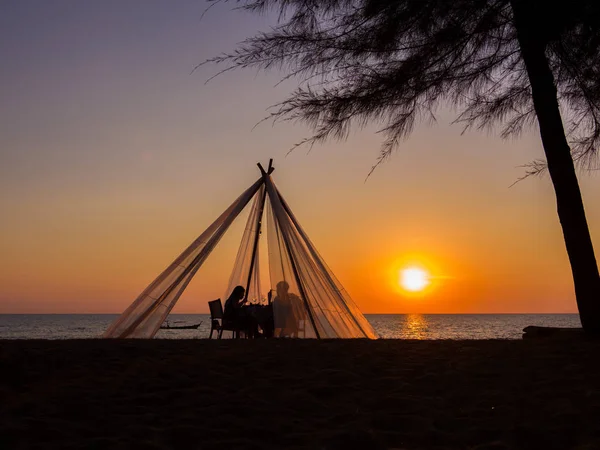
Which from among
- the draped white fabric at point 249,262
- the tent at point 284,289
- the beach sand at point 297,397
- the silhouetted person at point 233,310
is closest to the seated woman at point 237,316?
the silhouetted person at point 233,310

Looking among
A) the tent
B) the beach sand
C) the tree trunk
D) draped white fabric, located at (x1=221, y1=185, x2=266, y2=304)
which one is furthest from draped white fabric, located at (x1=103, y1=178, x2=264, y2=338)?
the tree trunk

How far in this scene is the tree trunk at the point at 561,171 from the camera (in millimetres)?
6305

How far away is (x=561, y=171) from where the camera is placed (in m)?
6.50

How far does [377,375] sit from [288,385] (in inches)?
31.9

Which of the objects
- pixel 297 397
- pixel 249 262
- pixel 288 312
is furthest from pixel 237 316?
pixel 297 397

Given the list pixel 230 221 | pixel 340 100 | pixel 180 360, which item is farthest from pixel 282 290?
pixel 180 360

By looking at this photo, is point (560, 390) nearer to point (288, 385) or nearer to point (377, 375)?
point (377, 375)

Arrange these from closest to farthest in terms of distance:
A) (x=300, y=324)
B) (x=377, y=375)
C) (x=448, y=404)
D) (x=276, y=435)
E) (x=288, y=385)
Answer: (x=276, y=435) → (x=448, y=404) → (x=288, y=385) → (x=377, y=375) → (x=300, y=324)

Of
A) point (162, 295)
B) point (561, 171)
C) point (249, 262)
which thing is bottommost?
point (162, 295)

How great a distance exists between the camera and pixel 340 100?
22.6 feet

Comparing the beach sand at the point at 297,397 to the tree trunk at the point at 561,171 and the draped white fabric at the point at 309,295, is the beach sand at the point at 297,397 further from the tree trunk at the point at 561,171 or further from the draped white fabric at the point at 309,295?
the draped white fabric at the point at 309,295

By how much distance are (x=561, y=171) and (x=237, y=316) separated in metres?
5.94

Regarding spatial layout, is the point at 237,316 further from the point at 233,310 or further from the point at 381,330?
the point at 381,330

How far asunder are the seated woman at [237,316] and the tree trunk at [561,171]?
5.64 m
